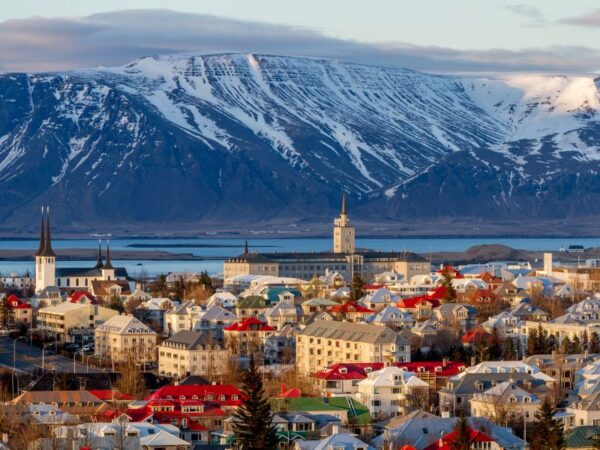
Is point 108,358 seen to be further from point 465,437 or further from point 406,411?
point 465,437

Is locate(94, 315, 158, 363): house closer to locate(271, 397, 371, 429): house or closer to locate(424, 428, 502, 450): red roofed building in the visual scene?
locate(271, 397, 371, 429): house

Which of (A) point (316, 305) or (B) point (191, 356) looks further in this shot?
(A) point (316, 305)

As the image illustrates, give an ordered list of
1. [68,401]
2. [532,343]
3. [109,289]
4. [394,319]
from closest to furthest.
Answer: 1. [68,401]
2. [532,343]
3. [394,319]
4. [109,289]

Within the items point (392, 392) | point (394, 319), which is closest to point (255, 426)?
point (392, 392)

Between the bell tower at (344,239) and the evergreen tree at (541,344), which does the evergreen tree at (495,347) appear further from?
the bell tower at (344,239)

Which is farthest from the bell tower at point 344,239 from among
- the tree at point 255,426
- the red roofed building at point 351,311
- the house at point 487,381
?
the tree at point 255,426

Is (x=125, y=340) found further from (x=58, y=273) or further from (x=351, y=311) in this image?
(x=58, y=273)

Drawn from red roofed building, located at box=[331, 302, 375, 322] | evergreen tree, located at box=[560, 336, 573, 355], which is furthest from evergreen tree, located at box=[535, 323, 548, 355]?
red roofed building, located at box=[331, 302, 375, 322]
